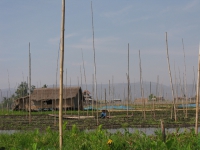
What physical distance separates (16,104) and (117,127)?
58.2 ft

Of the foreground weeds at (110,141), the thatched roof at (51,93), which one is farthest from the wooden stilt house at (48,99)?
the foreground weeds at (110,141)

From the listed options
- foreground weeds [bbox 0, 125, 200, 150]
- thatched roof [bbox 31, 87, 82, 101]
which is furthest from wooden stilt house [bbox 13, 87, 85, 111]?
foreground weeds [bbox 0, 125, 200, 150]

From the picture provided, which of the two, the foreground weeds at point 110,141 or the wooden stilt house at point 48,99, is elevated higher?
the wooden stilt house at point 48,99

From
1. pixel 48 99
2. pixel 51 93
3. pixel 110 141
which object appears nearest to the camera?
pixel 110 141

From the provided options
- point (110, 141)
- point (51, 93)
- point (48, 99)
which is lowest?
point (110, 141)

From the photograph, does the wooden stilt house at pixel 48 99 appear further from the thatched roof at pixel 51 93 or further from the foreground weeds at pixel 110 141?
the foreground weeds at pixel 110 141

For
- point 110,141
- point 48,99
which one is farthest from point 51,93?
point 110,141

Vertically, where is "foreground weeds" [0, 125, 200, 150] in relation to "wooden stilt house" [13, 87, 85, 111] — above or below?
below

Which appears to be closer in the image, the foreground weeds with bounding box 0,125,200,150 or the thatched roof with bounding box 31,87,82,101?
the foreground weeds with bounding box 0,125,200,150

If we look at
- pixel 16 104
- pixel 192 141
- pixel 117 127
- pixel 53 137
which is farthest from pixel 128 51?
pixel 16 104

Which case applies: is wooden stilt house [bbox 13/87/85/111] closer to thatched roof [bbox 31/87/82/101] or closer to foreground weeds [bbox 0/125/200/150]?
thatched roof [bbox 31/87/82/101]

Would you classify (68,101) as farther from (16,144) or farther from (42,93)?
(16,144)

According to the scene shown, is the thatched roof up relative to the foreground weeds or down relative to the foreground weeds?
up

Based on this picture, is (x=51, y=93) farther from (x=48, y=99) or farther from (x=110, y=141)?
(x=110, y=141)
